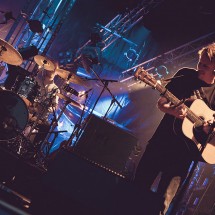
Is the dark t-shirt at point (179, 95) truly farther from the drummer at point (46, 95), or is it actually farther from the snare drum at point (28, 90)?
the snare drum at point (28, 90)

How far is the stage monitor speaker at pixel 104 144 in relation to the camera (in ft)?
12.3

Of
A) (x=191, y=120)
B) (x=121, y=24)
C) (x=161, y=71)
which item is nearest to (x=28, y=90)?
(x=191, y=120)

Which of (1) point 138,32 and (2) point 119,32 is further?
(1) point 138,32

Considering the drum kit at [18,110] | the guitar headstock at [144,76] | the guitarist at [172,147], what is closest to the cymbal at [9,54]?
the drum kit at [18,110]

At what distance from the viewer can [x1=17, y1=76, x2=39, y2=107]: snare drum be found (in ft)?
21.5

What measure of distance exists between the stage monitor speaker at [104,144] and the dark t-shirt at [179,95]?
87 cm

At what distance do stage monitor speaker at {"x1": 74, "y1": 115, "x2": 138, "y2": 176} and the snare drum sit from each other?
10.2 feet

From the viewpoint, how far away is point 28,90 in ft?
21.7

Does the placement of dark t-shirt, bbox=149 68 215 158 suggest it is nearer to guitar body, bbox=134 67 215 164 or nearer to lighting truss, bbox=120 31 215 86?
guitar body, bbox=134 67 215 164

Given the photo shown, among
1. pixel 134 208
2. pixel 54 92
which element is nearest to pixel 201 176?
pixel 54 92

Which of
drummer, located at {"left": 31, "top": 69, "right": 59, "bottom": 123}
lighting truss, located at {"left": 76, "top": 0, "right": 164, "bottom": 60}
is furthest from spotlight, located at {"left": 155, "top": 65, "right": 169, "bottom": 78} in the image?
drummer, located at {"left": 31, "top": 69, "right": 59, "bottom": 123}

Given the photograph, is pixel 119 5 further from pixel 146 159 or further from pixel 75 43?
pixel 146 159

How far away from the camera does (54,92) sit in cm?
739

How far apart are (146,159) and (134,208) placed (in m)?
0.65
